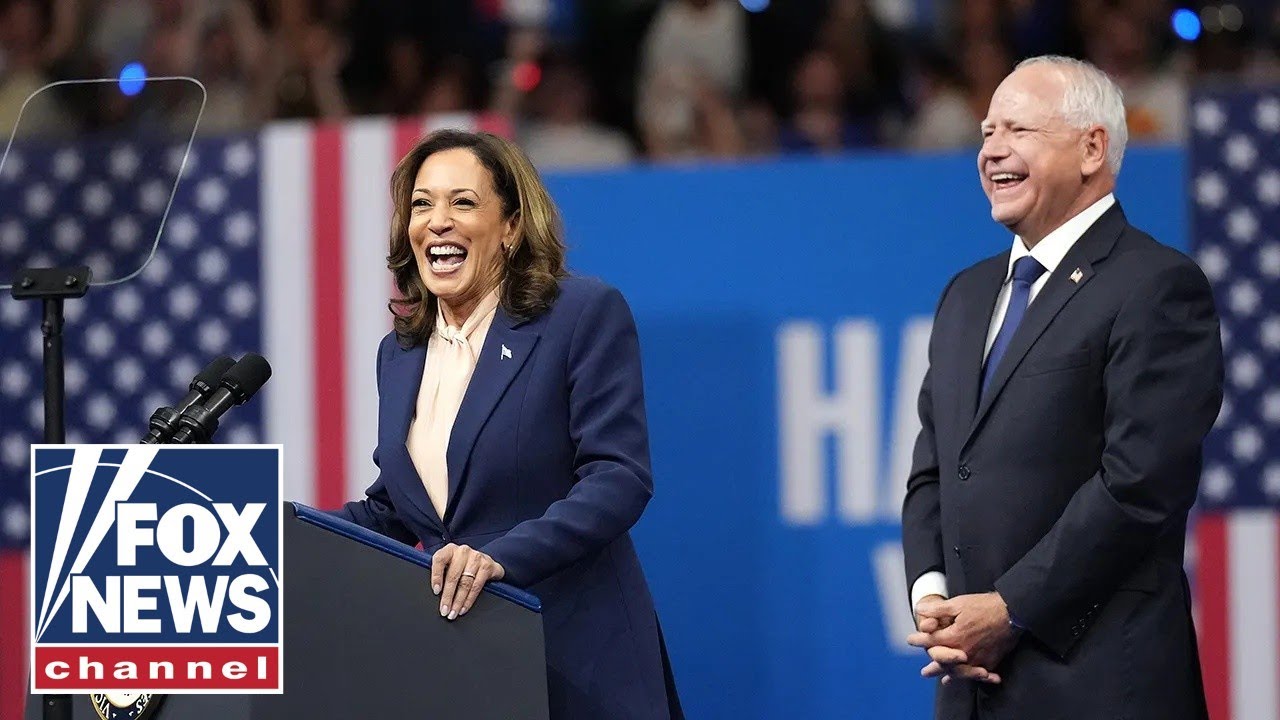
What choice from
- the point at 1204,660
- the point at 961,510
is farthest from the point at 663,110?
the point at 961,510

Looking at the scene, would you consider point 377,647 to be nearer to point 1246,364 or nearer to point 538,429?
point 538,429

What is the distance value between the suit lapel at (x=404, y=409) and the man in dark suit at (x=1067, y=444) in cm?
77

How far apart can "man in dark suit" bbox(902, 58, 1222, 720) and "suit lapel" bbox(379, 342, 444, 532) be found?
767 millimetres

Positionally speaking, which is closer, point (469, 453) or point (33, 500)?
→ point (33, 500)

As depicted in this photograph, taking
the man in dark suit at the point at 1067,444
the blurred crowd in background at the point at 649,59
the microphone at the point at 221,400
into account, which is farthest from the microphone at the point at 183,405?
the blurred crowd in background at the point at 649,59

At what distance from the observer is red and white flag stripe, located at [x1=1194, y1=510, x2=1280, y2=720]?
10.7 feet

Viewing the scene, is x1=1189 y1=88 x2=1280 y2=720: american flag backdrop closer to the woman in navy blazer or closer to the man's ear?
the man's ear

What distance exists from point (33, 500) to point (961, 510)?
133 cm

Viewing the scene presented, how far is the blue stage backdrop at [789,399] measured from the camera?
3.42m

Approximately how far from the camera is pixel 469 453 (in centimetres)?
234

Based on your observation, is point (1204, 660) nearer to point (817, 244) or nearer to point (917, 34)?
point (817, 244)

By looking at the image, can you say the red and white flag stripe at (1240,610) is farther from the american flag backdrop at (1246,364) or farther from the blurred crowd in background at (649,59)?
the blurred crowd in background at (649,59)

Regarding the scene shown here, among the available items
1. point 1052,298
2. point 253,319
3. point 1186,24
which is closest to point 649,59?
point 1186,24

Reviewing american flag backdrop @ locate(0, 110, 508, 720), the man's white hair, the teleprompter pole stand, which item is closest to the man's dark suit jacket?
the man's white hair
